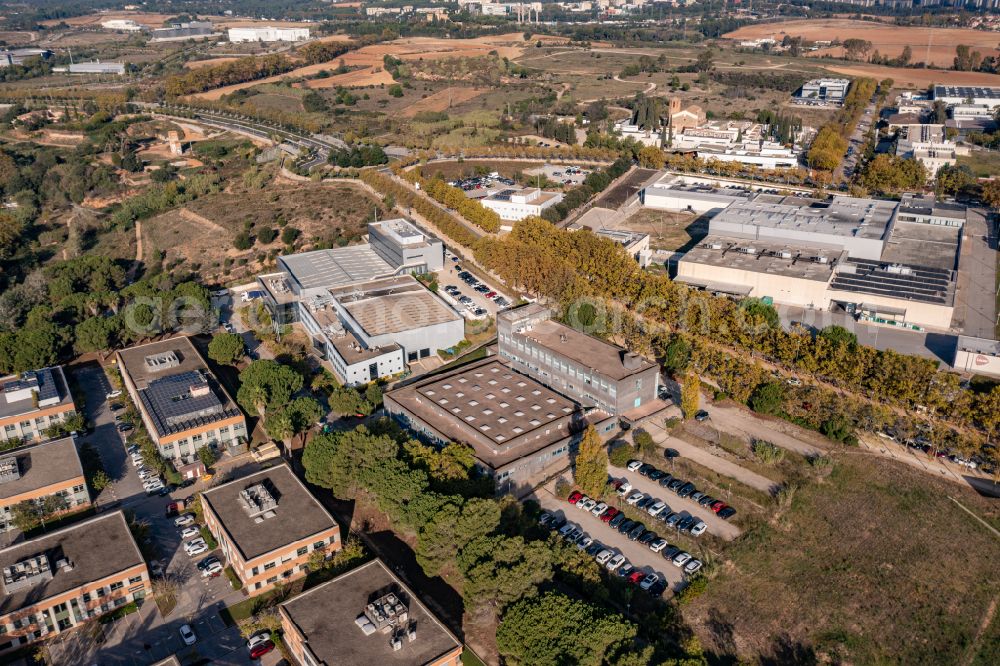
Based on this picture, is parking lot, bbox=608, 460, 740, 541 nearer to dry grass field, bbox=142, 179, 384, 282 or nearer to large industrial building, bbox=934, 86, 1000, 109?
dry grass field, bbox=142, 179, 384, 282

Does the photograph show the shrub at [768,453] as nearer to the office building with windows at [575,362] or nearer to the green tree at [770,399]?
the green tree at [770,399]

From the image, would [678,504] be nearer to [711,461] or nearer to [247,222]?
[711,461]

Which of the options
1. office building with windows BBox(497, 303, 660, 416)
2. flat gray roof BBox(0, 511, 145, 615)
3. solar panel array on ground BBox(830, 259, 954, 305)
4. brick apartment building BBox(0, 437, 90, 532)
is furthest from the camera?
solar panel array on ground BBox(830, 259, 954, 305)

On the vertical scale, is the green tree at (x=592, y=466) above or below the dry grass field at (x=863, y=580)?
above

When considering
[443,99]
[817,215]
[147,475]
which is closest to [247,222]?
[147,475]

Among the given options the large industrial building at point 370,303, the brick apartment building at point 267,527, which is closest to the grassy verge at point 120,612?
the brick apartment building at point 267,527

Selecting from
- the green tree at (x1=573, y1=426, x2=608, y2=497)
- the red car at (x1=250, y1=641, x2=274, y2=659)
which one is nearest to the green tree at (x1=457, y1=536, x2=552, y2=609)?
the green tree at (x1=573, y1=426, x2=608, y2=497)
